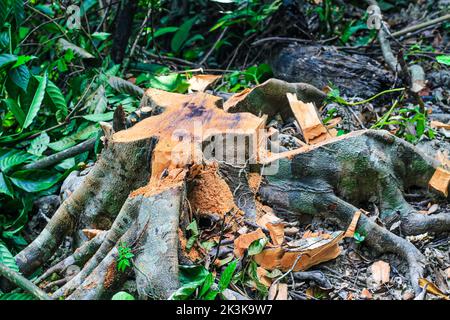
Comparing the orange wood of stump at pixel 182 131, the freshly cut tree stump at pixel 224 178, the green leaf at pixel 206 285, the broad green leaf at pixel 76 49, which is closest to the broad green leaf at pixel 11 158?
the freshly cut tree stump at pixel 224 178

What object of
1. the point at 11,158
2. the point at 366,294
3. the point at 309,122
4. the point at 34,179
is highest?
the point at 309,122

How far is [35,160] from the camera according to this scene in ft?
16.6

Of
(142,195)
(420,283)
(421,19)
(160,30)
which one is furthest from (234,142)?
(421,19)

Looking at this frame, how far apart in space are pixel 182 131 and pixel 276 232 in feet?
2.76

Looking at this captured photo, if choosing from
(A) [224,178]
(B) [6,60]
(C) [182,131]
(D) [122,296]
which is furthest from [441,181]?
(B) [6,60]

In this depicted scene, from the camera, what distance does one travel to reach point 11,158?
196 inches

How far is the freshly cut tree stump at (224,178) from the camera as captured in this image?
11.5ft

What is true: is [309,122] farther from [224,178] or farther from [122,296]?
[122,296]

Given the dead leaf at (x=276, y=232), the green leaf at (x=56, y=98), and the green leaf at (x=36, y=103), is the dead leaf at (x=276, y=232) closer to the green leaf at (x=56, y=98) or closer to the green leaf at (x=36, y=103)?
the green leaf at (x=36, y=103)

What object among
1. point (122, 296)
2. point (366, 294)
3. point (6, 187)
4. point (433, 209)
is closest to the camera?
point (122, 296)

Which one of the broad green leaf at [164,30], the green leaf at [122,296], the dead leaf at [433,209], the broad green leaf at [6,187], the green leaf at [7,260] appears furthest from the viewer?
the broad green leaf at [164,30]

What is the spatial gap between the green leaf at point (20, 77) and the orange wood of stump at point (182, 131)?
5.15 feet

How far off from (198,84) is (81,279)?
2.42 metres

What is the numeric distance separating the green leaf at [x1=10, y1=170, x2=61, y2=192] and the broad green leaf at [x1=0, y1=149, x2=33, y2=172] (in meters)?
0.10
